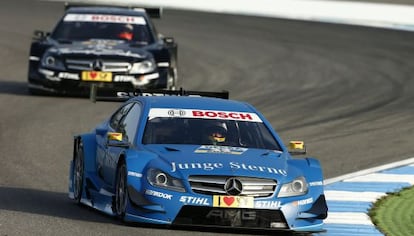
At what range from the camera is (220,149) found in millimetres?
11227

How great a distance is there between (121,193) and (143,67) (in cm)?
992

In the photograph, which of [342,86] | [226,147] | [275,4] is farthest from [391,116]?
[275,4]

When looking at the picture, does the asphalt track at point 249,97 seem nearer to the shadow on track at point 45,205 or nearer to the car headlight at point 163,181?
the shadow on track at point 45,205

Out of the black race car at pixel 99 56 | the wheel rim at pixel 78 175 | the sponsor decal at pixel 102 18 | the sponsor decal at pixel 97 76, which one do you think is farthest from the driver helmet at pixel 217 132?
the sponsor decal at pixel 102 18

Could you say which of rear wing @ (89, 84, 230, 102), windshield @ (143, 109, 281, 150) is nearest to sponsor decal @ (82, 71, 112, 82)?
rear wing @ (89, 84, 230, 102)

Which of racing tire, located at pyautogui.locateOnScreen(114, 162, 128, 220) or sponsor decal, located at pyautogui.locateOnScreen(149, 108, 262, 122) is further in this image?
sponsor decal, located at pyautogui.locateOnScreen(149, 108, 262, 122)

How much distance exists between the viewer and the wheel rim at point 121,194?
10.8m

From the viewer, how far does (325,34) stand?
32.8 metres

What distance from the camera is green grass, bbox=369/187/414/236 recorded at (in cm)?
1120

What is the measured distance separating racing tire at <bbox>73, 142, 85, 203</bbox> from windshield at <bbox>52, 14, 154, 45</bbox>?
9.05 m

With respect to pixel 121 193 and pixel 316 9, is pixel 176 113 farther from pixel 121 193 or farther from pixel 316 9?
pixel 316 9

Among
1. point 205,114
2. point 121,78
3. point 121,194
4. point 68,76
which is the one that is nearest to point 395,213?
point 205,114

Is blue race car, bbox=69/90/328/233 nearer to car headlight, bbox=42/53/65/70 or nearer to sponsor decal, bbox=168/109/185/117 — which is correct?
sponsor decal, bbox=168/109/185/117

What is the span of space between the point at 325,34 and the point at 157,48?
1198 centimetres
